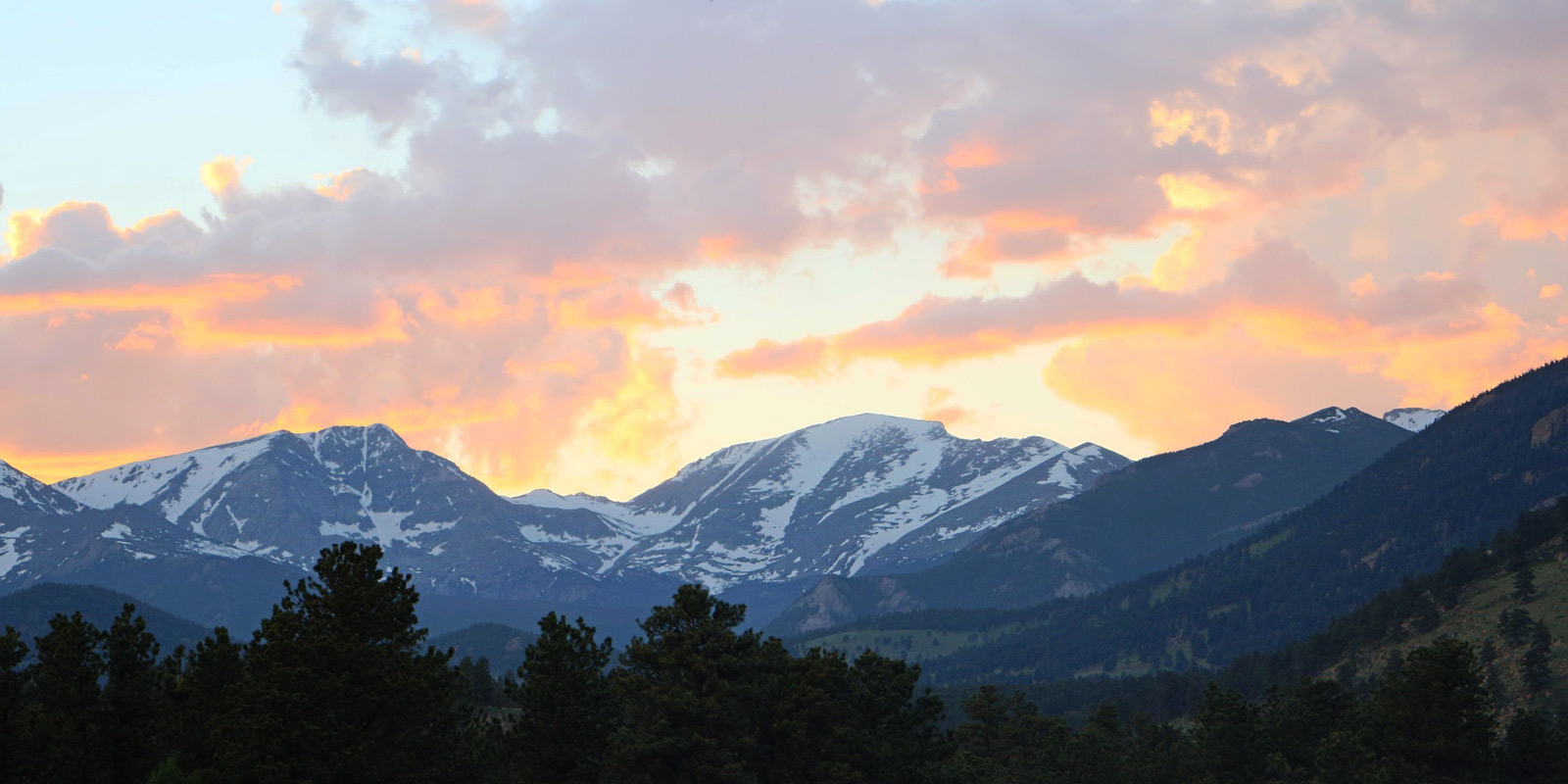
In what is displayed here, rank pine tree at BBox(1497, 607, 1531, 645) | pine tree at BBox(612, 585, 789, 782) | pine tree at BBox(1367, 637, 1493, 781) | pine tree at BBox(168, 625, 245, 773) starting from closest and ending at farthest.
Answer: pine tree at BBox(168, 625, 245, 773)
pine tree at BBox(612, 585, 789, 782)
pine tree at BBox(1367, 637, 1493, 781)
pine tree at BBox(1497, 607, 1531, 645)

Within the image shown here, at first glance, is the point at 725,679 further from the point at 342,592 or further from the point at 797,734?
the point at 342,592

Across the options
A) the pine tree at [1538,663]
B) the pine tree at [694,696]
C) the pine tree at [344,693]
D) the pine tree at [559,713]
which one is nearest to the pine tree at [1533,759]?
the pine tree at [694,696]

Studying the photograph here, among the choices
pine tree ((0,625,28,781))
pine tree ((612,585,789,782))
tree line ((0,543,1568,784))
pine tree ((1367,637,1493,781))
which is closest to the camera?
tree line ((0,543,1568,784))

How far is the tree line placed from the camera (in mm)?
81312

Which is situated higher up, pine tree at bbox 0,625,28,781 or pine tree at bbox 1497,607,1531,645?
pine tree at bbox 0,625,28,781

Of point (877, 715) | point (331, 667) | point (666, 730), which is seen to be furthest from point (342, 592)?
point (877, 715)

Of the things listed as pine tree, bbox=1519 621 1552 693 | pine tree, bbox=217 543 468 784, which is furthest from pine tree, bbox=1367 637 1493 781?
pine tree, bbox=1519 621 1552 693

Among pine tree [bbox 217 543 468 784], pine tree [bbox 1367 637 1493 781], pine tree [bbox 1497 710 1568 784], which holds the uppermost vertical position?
pine tree [bbox 217 543 468 784]

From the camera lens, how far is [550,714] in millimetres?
96062

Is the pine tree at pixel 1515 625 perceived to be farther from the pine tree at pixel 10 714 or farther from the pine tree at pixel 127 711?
the pine tree at pixel 10 714

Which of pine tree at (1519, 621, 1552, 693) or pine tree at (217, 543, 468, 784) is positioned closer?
pine tree at (217, 543, 468, 784)

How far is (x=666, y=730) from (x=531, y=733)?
8310 mm

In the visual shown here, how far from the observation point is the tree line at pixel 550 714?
81312 mm

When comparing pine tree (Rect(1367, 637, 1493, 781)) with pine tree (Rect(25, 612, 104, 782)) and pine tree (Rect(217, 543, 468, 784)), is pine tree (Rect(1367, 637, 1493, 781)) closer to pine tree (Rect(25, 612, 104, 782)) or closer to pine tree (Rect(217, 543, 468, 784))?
pine tree (Rect(217, 543, 468, 784))
